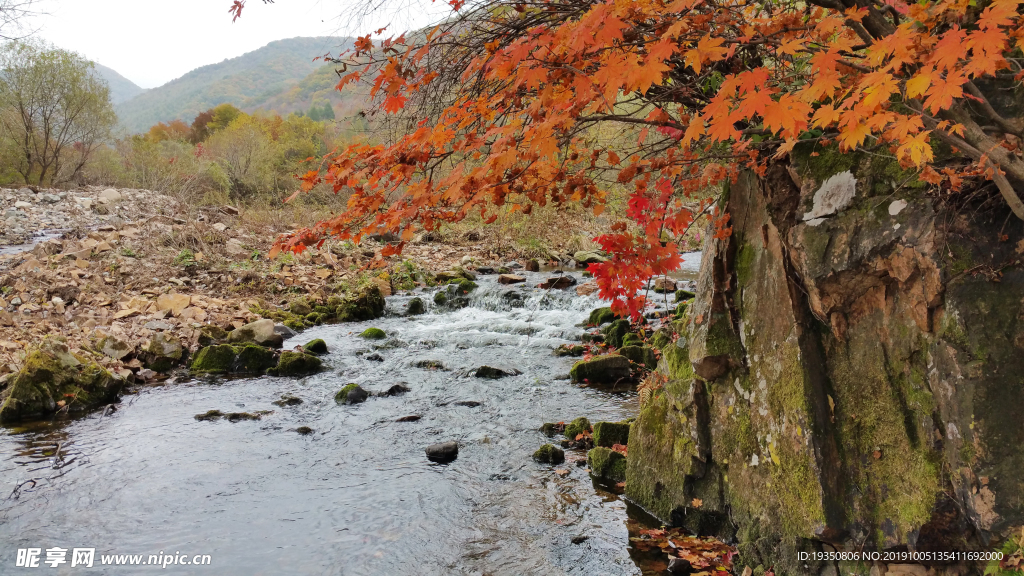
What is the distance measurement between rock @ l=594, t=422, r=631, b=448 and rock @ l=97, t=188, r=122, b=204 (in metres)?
19.8

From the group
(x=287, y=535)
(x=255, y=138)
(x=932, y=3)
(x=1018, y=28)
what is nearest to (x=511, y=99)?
(x=932, y=3)

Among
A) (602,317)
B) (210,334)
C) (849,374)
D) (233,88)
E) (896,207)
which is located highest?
(233,88)

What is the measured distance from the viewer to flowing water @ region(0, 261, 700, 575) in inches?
142

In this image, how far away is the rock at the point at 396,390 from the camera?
663 centimetres

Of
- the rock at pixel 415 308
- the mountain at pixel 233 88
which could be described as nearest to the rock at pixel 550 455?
the rock at pixel 415 308

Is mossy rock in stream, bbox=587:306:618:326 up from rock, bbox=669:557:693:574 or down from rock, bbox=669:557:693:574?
up

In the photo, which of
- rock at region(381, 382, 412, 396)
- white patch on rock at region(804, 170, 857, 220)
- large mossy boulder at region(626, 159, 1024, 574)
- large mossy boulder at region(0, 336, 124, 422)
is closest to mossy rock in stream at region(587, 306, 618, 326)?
rock at region(381, 382, 412, 396)

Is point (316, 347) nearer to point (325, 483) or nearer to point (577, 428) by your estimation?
point (325, 483)

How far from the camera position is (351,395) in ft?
21.0

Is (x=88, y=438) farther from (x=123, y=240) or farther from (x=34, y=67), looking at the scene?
(x=34, y=67)

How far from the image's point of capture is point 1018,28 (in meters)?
1.87

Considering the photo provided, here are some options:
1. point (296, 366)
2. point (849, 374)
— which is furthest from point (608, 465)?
point (296, 366)

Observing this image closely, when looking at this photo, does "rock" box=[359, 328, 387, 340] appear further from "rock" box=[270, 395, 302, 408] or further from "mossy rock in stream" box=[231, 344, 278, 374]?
"rock" box=[270, 395, 302, 408]

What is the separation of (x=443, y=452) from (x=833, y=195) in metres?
3.65
